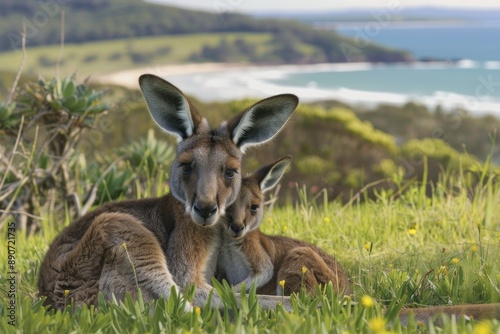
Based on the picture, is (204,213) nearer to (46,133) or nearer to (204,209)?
(204,209)

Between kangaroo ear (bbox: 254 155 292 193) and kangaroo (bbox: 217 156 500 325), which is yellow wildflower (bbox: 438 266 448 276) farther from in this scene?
kangaroo ear (bbox: 254 155 292 193)

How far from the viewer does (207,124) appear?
4.97m

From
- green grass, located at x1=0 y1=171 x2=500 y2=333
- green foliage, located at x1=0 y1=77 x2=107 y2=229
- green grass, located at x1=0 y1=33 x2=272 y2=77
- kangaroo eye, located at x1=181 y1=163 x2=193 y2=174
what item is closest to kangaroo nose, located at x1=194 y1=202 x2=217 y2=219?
kangaroo eye, located at x1=181 y1=163 x2=193 y2=174

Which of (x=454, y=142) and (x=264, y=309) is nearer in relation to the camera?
(x=264, y=309)

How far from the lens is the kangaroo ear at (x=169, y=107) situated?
15.6ft

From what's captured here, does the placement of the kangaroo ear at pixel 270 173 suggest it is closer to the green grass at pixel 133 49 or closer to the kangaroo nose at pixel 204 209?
the kangaroo nose at pixel 204 209

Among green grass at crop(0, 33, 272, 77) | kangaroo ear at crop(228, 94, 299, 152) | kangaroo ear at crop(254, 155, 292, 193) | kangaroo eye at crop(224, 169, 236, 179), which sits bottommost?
green grass at crop(0, 33, 272, 77)

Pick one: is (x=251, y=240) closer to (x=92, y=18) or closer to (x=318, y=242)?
(x=318, y=242)

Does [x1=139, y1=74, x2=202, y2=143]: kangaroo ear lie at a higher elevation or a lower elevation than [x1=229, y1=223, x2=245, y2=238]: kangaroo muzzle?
higher

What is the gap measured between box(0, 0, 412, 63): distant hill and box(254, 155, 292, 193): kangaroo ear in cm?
2650

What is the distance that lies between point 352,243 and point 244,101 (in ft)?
28.7

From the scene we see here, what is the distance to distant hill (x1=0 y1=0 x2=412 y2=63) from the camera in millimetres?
34500

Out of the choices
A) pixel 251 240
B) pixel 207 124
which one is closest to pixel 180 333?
pixel 251 240

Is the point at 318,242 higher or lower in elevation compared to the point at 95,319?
lower
